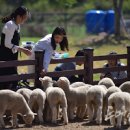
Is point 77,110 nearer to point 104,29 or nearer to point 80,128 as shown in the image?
point 80,128

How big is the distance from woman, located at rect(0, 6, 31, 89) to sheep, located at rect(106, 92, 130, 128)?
2.07 metres

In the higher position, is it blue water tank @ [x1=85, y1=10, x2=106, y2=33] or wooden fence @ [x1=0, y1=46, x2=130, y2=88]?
blue water tank @ [x1=85, y1=10, x2=106, y2=33]

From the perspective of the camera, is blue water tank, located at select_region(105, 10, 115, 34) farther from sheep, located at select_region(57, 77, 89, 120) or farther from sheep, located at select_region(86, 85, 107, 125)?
sheep, located at select_region(86, 85, 107, 125)

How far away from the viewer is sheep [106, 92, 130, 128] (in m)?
9.68

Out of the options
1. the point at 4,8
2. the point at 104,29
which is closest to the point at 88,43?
the point at 104,29

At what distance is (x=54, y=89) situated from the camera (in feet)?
33.6

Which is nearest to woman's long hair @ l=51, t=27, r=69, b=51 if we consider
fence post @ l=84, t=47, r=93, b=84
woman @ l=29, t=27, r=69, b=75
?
woman @ l=29, t=27, r=69, b=75

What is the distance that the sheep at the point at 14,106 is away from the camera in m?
9.80

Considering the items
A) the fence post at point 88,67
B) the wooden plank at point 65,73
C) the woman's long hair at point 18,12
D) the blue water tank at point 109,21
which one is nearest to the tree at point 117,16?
the blue water tank at point 109,21

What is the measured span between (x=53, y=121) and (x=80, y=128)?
0.54m

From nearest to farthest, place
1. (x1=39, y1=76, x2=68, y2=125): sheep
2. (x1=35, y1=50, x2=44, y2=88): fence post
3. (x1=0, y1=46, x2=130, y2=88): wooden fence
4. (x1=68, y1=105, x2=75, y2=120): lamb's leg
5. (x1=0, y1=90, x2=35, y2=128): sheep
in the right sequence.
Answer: (x1=0, y1=90, x2=35, y2=128): sheep
(x1=39, y1=76, x2=68, y2=125): sheep
(x1=68, y1=105, x2=75, y2=120): lamb's leg
(x1=0, y1=46, x2=130, y2=88): wooden fence
(x1=35, y1=50, x2=44, y2=88): fence post

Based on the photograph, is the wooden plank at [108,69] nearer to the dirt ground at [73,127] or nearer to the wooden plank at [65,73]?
the wooden plank at [65,73]

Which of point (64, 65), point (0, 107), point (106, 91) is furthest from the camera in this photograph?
point (64, 65)

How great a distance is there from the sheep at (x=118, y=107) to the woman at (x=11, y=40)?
6.80ft
